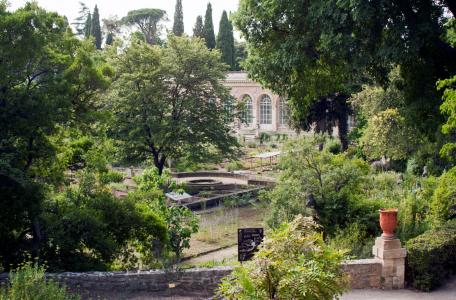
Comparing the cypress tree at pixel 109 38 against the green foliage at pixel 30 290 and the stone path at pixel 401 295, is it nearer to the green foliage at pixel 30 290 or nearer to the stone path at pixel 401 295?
the stone path at pixel 401 295

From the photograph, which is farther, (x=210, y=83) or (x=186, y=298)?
(x=210, y=83)

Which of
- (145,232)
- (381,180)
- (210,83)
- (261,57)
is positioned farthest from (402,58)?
(210,83)

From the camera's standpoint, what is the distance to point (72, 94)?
13141 mm

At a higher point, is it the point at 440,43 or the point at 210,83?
the point at 210,83

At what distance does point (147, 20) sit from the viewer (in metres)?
80.6

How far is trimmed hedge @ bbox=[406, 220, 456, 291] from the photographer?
11766 millimetres

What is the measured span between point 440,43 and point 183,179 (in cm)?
2045

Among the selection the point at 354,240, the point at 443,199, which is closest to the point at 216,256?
the point at 354,240

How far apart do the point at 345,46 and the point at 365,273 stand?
4.67m

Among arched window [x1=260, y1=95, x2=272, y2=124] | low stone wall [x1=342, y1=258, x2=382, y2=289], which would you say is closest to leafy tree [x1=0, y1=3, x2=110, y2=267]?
low stone wall [x1=342, y1=258, x2=382, y2=289]

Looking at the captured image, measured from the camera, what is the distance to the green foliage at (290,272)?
24.6 ft

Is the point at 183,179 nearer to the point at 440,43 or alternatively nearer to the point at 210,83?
the point at 210,83

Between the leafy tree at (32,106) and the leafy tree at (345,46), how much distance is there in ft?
13.6

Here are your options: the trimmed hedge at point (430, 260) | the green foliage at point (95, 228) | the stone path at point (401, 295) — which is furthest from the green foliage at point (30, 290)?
the trimmed hedge at point (430, 260)
